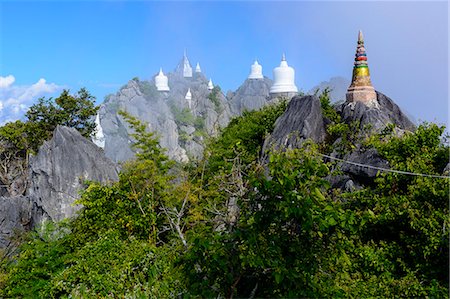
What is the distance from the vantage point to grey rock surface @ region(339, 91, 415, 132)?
9870 mm

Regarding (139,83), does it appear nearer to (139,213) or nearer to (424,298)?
(139,213)

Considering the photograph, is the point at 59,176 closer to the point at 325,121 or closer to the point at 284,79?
the point at 325,121

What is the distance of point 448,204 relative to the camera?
210 inches

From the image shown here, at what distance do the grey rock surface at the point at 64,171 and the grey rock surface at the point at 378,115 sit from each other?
757 centimetres

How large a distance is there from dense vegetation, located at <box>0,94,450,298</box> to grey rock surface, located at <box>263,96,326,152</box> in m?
0.43

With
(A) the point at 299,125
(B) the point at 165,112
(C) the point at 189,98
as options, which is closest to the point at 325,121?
(A) the point at 299,125

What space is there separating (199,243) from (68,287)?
3687mm

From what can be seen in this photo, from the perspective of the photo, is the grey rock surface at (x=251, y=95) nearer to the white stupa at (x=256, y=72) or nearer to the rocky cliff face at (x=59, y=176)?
the white stupa at (x=256, y=72)

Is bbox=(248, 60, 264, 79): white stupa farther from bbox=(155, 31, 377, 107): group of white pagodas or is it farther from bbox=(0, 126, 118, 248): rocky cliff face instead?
bbox=(0, 126, 118, 248): rocky cliff face

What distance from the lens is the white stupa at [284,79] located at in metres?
33.4

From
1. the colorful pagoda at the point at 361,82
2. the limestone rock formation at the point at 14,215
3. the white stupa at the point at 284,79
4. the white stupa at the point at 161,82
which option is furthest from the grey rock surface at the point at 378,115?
the white stupa at the point at 161,82

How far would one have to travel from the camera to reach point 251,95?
44719mm

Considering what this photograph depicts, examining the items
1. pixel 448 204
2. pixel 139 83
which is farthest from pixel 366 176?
pixel 139 83

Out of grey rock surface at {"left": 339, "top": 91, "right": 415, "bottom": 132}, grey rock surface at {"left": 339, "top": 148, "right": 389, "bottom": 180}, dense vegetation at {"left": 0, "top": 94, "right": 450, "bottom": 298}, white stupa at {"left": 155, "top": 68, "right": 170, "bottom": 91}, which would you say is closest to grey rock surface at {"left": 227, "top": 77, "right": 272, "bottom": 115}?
white stupa at {"left": 155, "top": 68, "right": 170, "bottom": 91}
